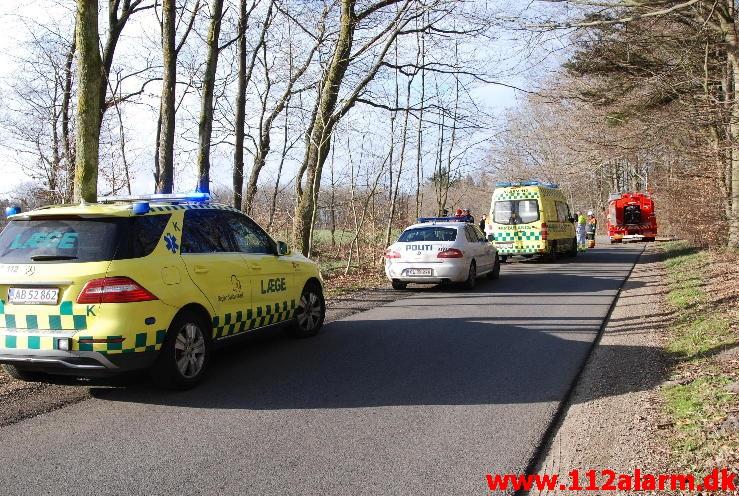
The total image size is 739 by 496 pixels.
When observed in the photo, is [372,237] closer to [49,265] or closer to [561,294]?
[561,294]

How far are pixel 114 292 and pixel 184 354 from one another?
957 mm

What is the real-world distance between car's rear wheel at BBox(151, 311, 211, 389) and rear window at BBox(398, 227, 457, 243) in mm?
8202

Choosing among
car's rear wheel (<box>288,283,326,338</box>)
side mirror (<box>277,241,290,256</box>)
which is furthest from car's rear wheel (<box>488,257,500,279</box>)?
side mirror (<box>277,241,290,256</box>)

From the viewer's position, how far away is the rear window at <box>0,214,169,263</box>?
17.5ft

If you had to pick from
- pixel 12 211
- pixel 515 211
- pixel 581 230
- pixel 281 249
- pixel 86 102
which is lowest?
pixel 281 249

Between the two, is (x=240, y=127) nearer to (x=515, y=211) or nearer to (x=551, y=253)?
(x=515, y=211)

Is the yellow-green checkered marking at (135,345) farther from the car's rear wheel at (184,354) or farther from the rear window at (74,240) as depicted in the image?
the rear window at (74,240)

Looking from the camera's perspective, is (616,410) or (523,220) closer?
(616,410)

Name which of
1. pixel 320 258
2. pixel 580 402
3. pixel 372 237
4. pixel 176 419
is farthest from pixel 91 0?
pixel 320 258

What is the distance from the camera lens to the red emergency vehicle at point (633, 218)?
37.8m

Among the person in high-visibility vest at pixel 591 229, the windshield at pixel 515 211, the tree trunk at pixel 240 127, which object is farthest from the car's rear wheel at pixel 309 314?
the person in high-visibility vest at pixel 591 229

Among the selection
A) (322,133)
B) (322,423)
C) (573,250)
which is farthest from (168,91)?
(573,250)

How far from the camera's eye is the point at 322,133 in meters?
16.3

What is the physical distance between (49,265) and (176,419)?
1682mm
